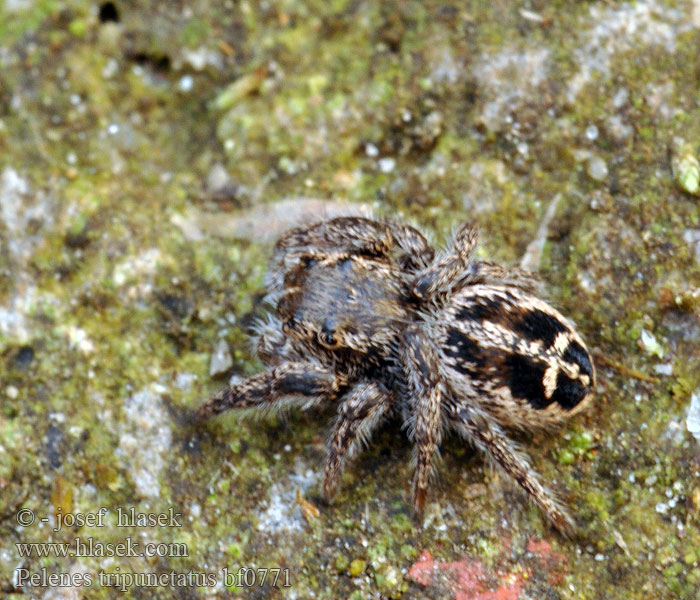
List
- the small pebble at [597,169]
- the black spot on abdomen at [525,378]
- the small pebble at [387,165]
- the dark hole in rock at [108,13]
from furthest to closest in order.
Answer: the dark hole in rock at [108,13] → the small pebble at [387,165] → the small pebble at [597,169] → the black spot on abdomen at [525,378]

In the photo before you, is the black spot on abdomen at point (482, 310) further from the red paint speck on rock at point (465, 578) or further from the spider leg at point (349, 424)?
the red paint speck on rock at point (465, 578)

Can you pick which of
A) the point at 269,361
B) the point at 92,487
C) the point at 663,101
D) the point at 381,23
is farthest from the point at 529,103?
the point at 92,487

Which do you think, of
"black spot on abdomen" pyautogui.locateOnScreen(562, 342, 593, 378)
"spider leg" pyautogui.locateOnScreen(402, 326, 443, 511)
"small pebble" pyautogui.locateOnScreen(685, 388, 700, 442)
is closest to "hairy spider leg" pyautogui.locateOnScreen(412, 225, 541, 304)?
"spider leg" pyautogui.locateOnScreen(402, 326, 443, 511)

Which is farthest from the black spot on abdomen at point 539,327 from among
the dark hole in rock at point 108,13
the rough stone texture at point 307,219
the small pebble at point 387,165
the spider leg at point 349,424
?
the dark hole in rock at point 108,13

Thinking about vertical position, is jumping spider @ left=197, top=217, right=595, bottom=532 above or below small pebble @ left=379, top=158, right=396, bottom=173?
below

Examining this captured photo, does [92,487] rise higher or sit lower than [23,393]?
lower

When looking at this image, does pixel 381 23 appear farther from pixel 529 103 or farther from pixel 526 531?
pixel 526 531

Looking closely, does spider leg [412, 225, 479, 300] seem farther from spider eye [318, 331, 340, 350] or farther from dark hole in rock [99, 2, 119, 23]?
dark hole in rock [99, 2, 119, 23]
